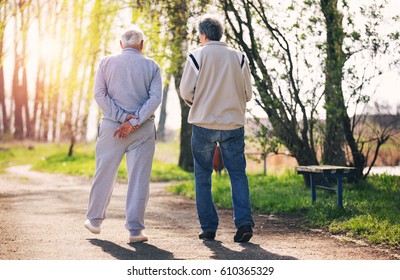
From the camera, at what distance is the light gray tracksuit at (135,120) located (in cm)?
609

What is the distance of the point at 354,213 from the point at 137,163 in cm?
267

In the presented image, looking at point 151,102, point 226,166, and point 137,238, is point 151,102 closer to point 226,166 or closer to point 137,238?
point 226,166

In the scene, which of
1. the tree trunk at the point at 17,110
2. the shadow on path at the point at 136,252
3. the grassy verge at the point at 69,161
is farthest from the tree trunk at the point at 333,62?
the tree trunk at the point at 17,110

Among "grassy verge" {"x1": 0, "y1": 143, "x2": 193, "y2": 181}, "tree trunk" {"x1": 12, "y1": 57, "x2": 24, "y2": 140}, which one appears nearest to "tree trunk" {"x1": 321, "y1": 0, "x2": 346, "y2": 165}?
"grassy verge" {"x1": 0, "y1": 143, "x2": 193, "y2": 181}

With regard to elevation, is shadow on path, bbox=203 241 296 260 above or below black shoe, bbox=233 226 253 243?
below

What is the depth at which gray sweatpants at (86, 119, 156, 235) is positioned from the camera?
6078 mm

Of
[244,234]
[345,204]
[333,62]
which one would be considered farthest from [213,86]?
[333,62]

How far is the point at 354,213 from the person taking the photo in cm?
770

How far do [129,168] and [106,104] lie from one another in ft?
1.80

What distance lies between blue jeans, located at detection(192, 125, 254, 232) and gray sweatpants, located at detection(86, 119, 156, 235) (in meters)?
0.40

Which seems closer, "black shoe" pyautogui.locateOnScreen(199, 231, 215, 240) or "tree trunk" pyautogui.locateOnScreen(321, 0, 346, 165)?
"black shoe" pyautogui.locateOnScreen(199, 231, 215, 240)

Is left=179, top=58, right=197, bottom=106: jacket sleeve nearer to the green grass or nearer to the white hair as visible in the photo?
the white hair

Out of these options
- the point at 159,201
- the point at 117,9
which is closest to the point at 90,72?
the point at 117,9

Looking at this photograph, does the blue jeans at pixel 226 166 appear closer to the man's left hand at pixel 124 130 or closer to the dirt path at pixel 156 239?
the dirt path at pixel 156 239
